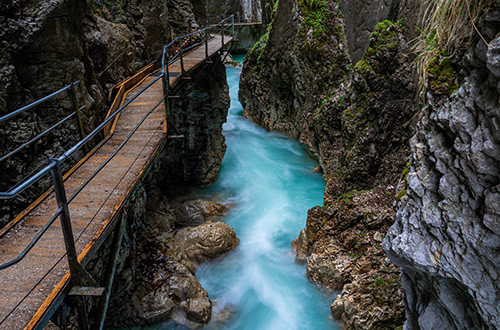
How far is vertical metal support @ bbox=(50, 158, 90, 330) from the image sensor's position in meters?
2.91

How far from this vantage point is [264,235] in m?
10.4

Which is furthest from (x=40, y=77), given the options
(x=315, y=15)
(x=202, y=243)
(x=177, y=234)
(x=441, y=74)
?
(x=315, y=15)

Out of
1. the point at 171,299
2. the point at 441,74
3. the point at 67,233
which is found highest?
the point at 441,74

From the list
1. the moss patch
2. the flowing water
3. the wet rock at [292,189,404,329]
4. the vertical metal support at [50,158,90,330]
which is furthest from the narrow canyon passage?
the moss patch

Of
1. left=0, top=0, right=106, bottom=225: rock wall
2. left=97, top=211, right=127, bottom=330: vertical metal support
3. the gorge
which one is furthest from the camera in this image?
left=0, top=0, right=106, bottom=225: rock wall

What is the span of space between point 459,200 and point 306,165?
37.7 ft

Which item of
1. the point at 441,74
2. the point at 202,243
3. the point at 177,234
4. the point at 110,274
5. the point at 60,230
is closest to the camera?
the point at 441,74

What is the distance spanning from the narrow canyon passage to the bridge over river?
423cm

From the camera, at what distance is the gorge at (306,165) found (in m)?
3.16

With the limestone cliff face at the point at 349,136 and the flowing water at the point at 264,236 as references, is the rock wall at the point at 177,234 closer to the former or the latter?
the flowing water at the point at 264,236

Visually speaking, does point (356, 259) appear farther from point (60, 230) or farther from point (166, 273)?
point (60, 230)

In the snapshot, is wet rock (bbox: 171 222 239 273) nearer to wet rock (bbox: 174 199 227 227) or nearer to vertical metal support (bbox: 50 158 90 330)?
wet rock (bbox: 174 199 227 227)

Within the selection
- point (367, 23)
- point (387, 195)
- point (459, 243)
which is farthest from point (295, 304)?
point (367, 23)

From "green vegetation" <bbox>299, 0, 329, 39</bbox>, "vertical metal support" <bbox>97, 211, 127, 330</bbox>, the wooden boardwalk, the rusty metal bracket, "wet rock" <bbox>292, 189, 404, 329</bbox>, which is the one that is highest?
"green vegetation" <bbox>299, 0, 329, 39</bbox>
